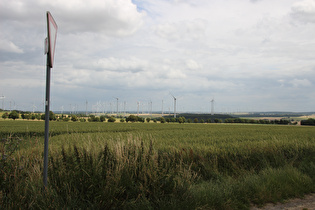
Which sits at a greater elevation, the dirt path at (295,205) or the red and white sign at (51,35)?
the red and white sign at (51,35)

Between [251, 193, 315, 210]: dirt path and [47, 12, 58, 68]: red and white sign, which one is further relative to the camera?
[251, 193, 315, 210]: dirt path

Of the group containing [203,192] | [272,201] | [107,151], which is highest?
[107,151]

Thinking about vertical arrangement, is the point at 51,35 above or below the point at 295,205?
above

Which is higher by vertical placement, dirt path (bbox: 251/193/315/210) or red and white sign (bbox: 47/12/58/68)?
red and white sign (bbox: 47/12/58/68)

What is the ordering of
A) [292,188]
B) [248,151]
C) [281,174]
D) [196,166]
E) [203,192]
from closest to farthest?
[203,192] < [292,188] < [281,174] < [196,166] < [248,151]

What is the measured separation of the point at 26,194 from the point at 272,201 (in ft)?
20.5

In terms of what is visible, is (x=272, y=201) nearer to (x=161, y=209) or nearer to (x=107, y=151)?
(x=161, y=209)

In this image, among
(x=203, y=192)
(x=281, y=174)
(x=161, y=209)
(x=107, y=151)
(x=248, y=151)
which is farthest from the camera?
(x=248, y=151)

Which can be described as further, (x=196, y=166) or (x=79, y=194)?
(x=196, y=166)

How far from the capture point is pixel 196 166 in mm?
9320

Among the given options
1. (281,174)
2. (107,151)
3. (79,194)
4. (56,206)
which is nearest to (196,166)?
(281,174)

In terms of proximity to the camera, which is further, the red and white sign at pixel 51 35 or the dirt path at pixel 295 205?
the dirt path at pixel 295 205

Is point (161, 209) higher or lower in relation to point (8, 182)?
lower

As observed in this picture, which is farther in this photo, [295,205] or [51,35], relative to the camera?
[295,205]
